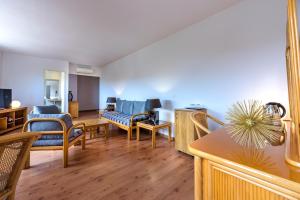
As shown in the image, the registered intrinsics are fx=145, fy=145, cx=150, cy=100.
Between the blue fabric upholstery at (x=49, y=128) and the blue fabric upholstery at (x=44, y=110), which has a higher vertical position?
the blue fabric upholstery at (x=44, y=110)

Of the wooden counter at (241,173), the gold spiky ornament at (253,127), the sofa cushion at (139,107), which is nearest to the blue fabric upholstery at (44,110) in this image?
the sofa cushion at (139,107)

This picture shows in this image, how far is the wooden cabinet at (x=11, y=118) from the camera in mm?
3797

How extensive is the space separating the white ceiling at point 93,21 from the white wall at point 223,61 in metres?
0.29

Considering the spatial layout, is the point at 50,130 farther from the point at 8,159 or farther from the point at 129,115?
the point at 129,115

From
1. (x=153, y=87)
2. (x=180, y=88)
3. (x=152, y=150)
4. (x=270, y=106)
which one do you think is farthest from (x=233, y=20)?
(x=152, y=150)

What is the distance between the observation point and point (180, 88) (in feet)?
11.7

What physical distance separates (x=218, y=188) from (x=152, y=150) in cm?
230

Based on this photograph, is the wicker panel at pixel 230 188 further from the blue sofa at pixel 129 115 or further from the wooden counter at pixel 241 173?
the blue sofa at pixel 129 115

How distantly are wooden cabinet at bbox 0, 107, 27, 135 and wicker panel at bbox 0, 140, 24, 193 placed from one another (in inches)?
155

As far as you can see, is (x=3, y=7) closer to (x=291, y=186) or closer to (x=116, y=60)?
(x=116, y=60)

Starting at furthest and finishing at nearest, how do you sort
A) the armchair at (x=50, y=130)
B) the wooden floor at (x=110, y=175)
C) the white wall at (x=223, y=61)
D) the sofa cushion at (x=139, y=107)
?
the sofa cushion at (x=139, y=107), the white wall at (x=223, y=61), the armchair at (x=50, y=130), the wooden floor at (x=110, y=175)

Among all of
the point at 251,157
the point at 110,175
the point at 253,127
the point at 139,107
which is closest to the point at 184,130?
the point at 110,175

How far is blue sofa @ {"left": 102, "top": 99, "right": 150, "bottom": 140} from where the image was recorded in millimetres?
3545

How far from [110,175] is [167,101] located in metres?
2.34
